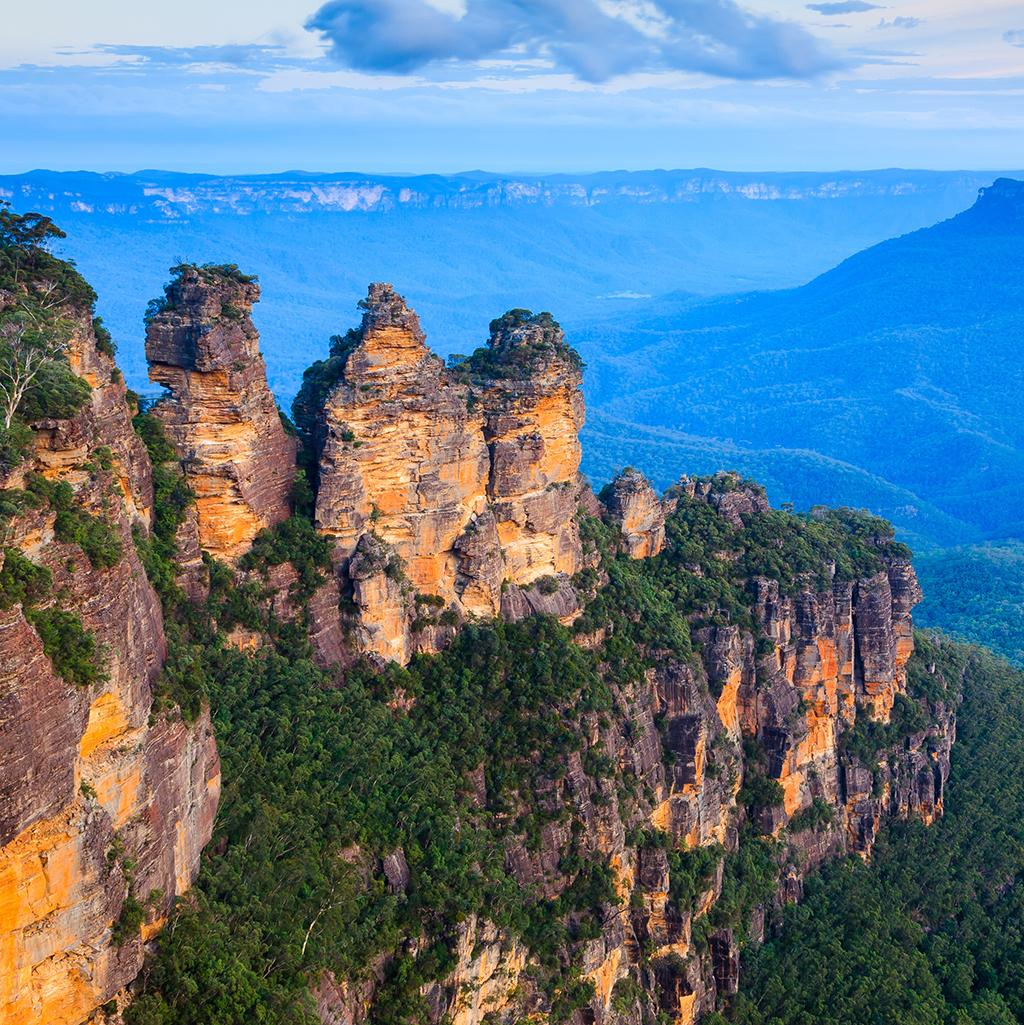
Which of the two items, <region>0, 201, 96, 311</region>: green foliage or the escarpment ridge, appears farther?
<region>0, 201, 96, 311</region>: green foliage

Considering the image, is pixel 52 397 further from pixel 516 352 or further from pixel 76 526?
pixel 516 352

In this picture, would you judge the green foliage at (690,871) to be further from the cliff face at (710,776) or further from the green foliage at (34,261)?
the green foliage at (34,261)

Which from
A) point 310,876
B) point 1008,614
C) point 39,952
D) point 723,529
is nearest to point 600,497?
point 723,529

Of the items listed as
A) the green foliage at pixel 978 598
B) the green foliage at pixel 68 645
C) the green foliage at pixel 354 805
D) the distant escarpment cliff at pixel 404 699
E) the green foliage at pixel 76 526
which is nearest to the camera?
the green foliage at pixel 68 645

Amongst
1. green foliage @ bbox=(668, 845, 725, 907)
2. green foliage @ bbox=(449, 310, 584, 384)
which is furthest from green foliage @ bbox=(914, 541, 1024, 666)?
green foliage @ bbox=(449, 310, 584, 384)

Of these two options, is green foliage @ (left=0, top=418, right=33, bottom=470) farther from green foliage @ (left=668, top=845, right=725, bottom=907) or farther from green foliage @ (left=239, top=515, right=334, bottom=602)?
green foliage @ (left=668, top=845, right=725, bottom=907)

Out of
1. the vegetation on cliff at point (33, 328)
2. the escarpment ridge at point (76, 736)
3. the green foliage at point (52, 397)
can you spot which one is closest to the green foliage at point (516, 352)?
the vegetation on cliff at point (33, 328)
